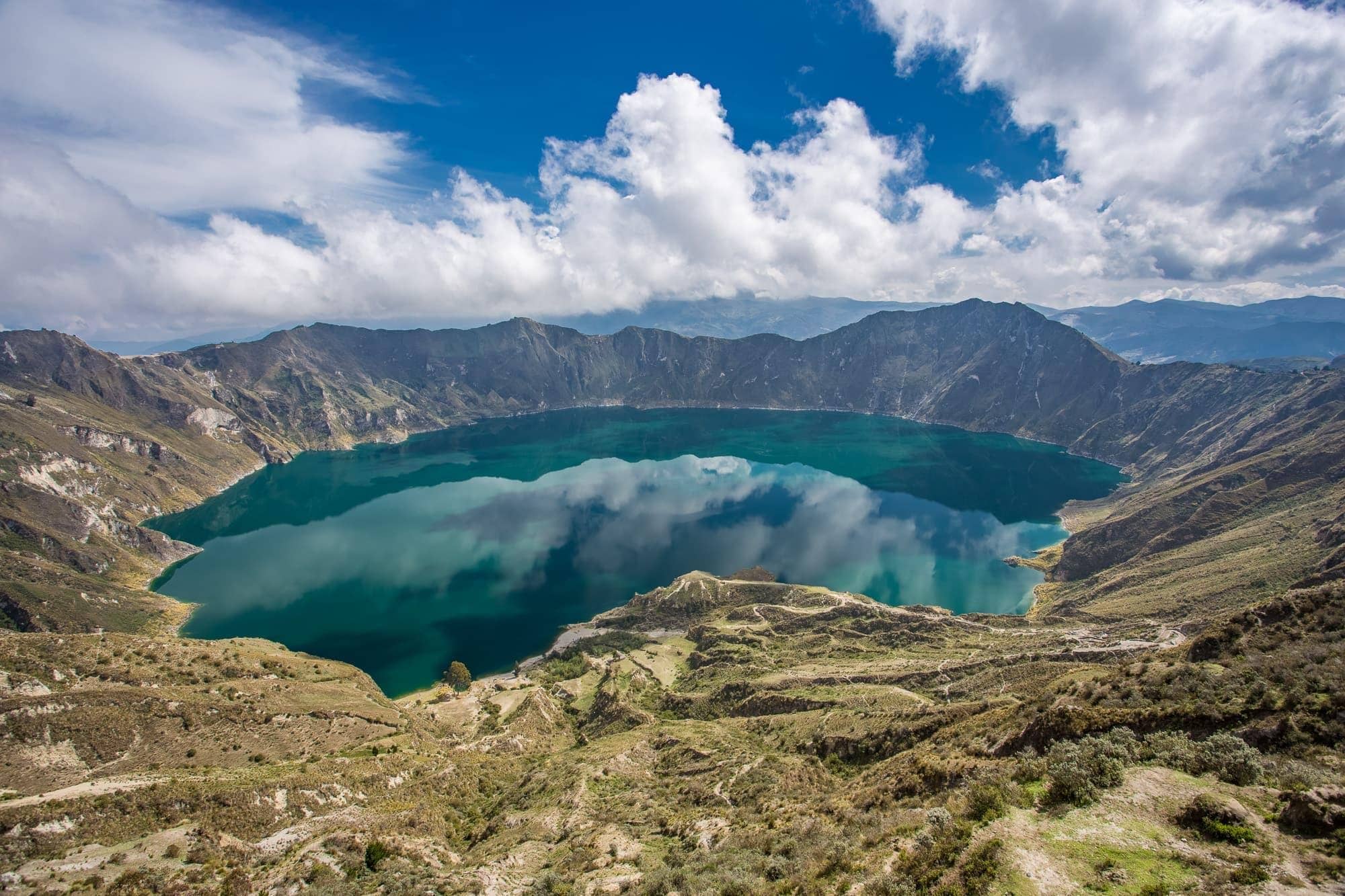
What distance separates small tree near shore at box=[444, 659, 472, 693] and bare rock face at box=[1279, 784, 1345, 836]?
106619mm

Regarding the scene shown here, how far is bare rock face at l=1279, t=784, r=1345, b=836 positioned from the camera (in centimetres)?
1923

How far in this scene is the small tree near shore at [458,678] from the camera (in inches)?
4144

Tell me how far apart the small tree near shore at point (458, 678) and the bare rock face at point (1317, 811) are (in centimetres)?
10662

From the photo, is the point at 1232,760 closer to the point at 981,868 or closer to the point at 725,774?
the point at 981,868

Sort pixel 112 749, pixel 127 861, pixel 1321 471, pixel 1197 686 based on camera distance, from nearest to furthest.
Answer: pixel 1197 686, pixel 127 861, pixel 112 749, pixel 1321 471

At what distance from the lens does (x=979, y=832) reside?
23.8 metres

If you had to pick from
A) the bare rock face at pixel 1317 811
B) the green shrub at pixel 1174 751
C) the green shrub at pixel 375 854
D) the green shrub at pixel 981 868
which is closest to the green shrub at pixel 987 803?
the green shrub at pixel 981 868

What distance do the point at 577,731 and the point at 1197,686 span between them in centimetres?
7018

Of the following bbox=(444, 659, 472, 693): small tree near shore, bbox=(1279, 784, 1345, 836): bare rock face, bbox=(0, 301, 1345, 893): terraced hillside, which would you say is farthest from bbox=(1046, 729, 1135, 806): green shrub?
bbox=(444, 659, 472, 693): small tree near shore

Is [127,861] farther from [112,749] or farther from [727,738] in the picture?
[727,738]

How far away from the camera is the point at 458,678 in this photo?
352ft

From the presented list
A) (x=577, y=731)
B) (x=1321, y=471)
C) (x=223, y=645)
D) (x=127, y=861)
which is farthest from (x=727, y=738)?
(x=1321, y=471)

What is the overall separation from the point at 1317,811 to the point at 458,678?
11092 cm

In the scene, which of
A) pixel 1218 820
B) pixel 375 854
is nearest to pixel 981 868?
pixel 1218 820
